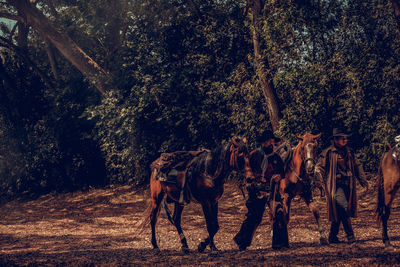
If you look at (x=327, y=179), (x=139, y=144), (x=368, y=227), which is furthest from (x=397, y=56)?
(x=139, y=144)

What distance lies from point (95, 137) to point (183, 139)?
4.20 m

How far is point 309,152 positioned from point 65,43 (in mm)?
13208

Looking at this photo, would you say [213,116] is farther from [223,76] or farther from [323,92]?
[323,92]

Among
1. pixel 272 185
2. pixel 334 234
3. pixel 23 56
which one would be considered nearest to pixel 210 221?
pixel 272 185

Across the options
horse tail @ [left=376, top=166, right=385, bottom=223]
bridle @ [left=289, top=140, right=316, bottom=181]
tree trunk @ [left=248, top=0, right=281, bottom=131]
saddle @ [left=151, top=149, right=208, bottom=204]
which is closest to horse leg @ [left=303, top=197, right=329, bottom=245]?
bridle @ [left=289, top=140, right=316, bottom=181]

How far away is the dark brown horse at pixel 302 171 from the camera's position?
7301 millimetres

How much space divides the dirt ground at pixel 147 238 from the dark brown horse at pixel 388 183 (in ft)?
1.92

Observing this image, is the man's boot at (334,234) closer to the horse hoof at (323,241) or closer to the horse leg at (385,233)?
the horse hoof at (323,241)

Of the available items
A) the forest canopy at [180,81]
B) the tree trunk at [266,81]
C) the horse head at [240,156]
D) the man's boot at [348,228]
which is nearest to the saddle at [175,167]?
the horse head at [240,156]

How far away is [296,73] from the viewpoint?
555 inches

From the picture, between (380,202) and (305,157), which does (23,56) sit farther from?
(380,202)

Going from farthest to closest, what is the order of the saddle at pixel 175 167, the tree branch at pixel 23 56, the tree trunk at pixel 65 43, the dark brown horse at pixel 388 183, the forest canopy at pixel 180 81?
the tree branch at pixel 23 56, the tree trunk at pixel 65 43, the forest canopy at pixel 180 81, the saddle at pixel 175 167, the dark brown horse at pixel 388 183

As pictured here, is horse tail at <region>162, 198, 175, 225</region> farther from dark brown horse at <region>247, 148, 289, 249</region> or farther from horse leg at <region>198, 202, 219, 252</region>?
dark brown horse at <region>247, 148, 289, 249</region>

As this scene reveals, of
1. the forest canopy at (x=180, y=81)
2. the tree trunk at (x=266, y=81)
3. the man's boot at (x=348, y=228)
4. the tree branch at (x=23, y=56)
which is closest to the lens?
the man's boot at (x=348, y=228)
